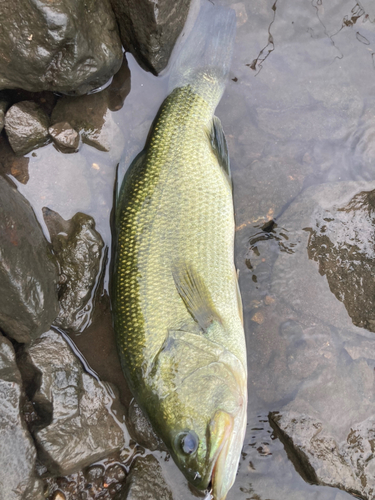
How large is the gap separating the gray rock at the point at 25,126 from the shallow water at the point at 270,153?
0.53 feet

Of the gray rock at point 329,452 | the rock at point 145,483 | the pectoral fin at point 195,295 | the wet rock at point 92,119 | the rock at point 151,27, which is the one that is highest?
the rock at point 151,27

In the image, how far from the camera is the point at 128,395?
3.55m

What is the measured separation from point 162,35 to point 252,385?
3.50 m

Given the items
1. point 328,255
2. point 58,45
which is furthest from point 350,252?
point 58,45

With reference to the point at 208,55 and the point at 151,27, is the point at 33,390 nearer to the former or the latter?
the point at 151,27

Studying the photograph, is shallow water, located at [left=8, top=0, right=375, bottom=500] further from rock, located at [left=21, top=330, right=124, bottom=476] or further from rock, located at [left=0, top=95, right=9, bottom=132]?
rock, located at [left=0, top=95, right=9, bottom=132]

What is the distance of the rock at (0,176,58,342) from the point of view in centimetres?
285

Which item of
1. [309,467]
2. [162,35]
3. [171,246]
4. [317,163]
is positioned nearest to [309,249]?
[317,163]

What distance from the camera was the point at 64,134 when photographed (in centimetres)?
358

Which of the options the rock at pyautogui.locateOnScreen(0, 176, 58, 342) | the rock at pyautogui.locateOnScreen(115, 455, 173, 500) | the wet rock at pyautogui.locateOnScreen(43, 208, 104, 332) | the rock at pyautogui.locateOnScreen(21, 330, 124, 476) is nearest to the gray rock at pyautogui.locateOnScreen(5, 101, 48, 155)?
the rock at pyautogui.locateOnScreen(0, 176, 58, 342)

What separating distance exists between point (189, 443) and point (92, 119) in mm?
3119

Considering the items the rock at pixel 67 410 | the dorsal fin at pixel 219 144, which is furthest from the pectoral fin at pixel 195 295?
the rock at pixel 67 410

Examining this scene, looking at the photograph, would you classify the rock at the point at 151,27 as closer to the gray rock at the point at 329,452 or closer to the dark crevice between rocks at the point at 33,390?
the dark crevice between rocks at the point at 33,390

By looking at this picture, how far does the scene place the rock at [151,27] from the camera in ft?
10.9
